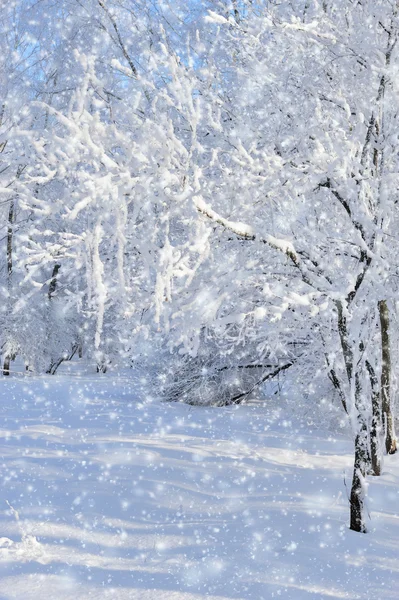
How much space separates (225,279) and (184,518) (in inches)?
77.4

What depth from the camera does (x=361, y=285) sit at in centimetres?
459

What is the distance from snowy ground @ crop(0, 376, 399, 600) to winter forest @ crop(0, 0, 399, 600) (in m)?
0.02

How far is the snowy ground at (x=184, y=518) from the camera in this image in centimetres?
355

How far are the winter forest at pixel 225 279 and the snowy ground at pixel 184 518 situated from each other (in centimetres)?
2

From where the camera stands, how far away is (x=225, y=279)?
4324mm

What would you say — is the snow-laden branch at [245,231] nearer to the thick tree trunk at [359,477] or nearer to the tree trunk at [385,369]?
the thick tree trunk at [359,477]

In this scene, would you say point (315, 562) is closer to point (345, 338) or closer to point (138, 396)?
point (345, 338)

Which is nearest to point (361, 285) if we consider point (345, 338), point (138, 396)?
point (345, 338)

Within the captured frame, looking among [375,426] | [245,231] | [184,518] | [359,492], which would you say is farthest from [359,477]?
[245,231]

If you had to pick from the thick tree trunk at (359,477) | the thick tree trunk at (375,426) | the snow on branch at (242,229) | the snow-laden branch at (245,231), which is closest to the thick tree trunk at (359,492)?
the thick tree trunk at (359,477)

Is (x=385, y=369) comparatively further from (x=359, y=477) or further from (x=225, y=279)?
(x=225, y=279)

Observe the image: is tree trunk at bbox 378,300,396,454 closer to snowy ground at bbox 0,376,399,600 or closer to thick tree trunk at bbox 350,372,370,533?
snowy ground at bbox 0,376,399,600

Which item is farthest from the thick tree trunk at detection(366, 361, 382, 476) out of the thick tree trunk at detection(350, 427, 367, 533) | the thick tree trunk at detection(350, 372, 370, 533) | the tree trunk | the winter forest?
the thick tree trunk at detection(350, 427, 367, 533)

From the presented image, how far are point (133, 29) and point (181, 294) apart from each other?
536 centimetres
